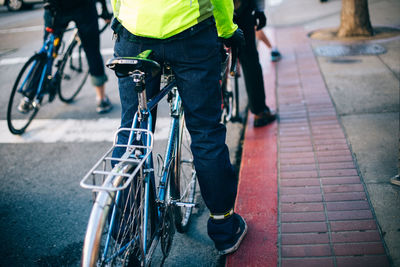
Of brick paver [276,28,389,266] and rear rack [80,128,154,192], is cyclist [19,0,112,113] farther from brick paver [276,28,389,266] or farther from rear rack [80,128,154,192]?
rear rack [80,128,154,192]

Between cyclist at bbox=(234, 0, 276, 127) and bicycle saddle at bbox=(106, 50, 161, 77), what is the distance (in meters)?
1.65

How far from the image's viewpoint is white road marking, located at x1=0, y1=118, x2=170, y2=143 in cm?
414

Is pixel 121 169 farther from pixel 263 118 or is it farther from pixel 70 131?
pixel 70 131

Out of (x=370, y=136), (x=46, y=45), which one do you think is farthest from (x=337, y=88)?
(x=46, y=45)

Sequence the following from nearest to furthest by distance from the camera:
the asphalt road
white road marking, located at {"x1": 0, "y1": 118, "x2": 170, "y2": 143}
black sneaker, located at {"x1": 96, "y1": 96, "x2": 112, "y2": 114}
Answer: the asphalt road < white road marking, located at {"x1": 0, "y1": 118, "x2": 170, "y2": 143} < black sneaker, located at {"x1": 96, "y1": 96, "x2": 112, "y2": 114}

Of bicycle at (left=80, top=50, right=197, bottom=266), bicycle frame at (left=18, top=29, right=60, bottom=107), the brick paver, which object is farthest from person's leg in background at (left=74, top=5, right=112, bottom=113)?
bicycle at (left=80, top=50, right=197, bottom=266)

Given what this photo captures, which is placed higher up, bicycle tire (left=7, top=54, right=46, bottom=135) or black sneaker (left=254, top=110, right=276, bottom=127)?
bicycle tire (left=7, top=54, right=46, bottom=135)

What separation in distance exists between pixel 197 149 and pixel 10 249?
1.69m

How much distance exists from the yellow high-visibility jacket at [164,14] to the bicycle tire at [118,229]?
0.75 m

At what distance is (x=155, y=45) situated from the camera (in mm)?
1874

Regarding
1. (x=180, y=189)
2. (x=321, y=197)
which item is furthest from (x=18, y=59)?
(x=321, y=197)

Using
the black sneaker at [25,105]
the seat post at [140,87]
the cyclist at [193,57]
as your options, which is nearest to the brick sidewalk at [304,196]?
the cyclist at [193,57]

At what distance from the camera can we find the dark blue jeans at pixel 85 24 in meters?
4.23

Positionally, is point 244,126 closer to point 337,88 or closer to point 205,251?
point 337,88
